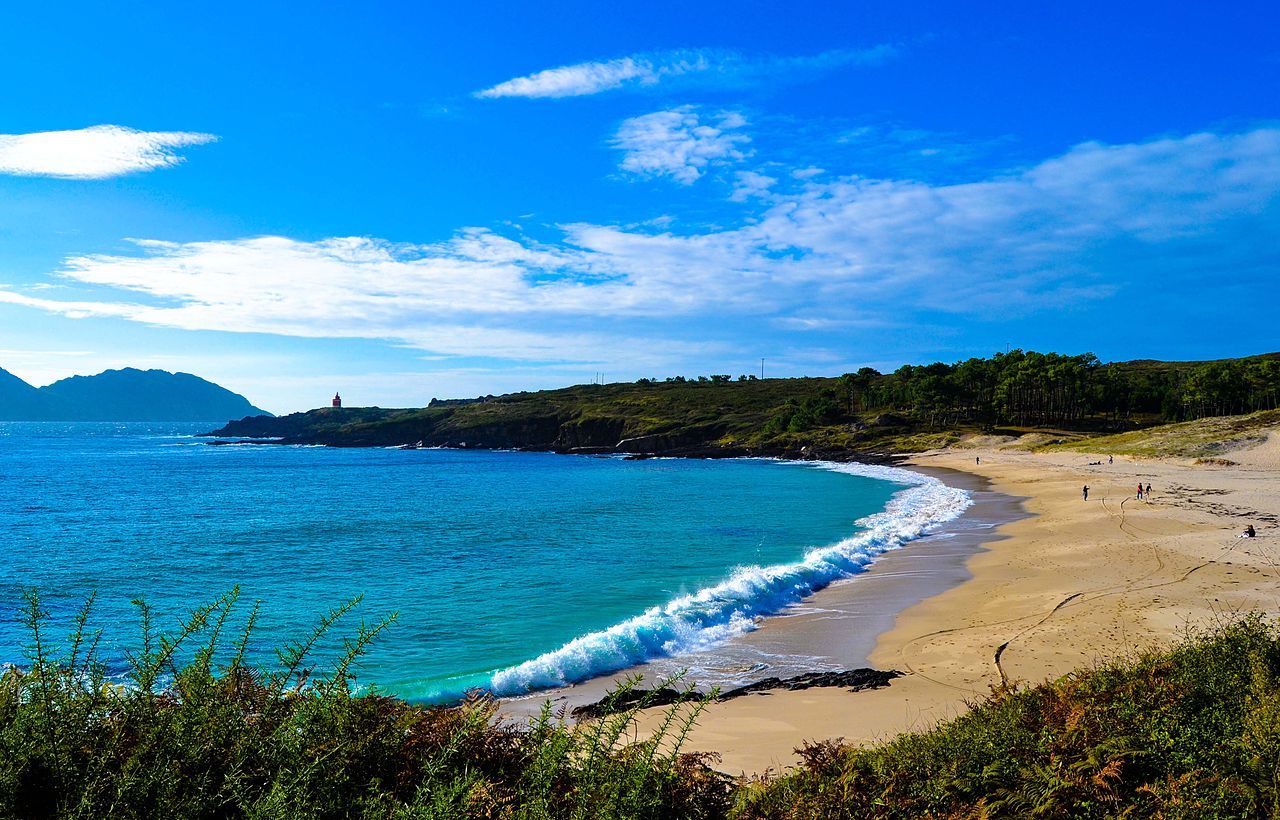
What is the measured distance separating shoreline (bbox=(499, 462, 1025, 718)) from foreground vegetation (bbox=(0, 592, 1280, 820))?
4465mm

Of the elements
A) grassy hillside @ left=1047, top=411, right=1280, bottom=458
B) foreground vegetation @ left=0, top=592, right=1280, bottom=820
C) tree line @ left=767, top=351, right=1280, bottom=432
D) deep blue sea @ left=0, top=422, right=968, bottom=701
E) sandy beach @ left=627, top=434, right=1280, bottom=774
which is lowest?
deep blue sea @ left=0, top=422, right=968, bottom=701

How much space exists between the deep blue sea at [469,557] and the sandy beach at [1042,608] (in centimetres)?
455

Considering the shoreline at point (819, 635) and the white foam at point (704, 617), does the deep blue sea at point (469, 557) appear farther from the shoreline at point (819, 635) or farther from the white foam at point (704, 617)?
the shoreline at point (819, 635)

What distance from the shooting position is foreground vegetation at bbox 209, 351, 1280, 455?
103562mm

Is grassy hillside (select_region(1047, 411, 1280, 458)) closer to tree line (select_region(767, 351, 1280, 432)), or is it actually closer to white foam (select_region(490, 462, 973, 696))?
tree line (select_region(767, 351, 1280, 432))

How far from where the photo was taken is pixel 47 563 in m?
33.6

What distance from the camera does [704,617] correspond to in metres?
21.2

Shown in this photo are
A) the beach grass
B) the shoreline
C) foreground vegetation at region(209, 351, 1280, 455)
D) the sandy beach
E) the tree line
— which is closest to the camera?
the beach grass

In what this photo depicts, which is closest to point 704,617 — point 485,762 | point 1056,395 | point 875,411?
point 485,762

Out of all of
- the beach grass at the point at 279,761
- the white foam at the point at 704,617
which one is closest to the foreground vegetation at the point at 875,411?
the white foam at the point at 704,617

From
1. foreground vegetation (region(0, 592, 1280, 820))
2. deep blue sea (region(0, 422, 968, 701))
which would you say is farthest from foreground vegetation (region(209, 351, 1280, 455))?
foreground vegetation (region(0, 592, 1280, 820))

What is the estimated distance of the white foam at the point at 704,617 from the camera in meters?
17.1

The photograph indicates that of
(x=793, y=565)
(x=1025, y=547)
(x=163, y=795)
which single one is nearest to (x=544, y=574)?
(x=793, y=565)

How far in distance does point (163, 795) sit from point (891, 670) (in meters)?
14.9
